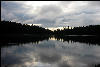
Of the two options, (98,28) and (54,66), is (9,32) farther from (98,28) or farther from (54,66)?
(54,66)

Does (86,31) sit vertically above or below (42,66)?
below

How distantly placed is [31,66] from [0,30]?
94.2 metres

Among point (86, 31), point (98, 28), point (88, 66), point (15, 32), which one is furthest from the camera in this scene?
point (86, 31)

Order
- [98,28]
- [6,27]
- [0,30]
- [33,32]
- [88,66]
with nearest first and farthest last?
[88,66], [0,30], [6,27], [98,28], [33,32]

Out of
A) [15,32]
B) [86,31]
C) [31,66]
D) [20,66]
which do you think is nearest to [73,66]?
[31,66]

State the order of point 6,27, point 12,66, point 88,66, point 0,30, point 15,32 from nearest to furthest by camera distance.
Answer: point 12,66 → point 88,66 → point 0,30 → point 6,27 → point 15,32

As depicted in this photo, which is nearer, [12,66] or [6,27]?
[12,66]

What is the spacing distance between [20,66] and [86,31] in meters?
167

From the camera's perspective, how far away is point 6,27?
11256 cm

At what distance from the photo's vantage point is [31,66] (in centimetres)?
1684

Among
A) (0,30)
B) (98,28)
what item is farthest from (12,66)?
(98,28)

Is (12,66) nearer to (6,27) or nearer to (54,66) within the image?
(54,66)

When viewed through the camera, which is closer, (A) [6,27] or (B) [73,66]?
(B) [73,66]

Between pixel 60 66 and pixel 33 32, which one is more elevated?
pixel 60 66
